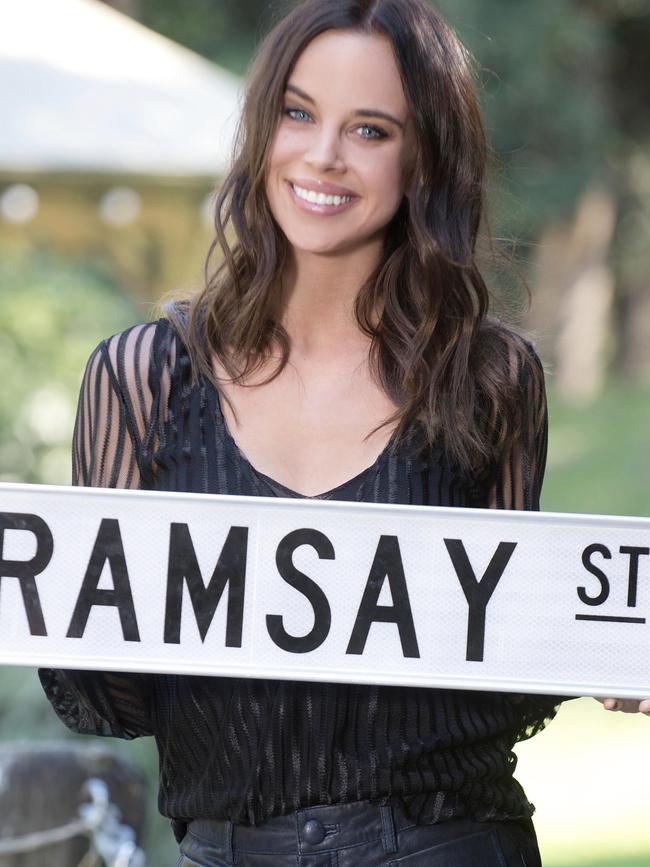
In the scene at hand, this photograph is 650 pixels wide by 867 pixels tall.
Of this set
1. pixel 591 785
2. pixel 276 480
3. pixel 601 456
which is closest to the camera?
pixel 276 480

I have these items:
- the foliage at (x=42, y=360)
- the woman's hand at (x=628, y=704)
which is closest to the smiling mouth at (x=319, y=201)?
the woman's hand at (x=628, y=704)

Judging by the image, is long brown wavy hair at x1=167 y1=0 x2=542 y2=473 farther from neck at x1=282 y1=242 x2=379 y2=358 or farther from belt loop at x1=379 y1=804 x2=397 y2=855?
Result: belt loop at x1=379 y1=804 x2=397 y2=855

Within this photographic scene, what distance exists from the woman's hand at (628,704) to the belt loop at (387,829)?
12.9 inches

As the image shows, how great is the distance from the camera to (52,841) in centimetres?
361

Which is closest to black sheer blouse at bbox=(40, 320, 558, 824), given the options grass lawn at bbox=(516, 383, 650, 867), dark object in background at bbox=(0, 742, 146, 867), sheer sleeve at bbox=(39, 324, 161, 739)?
sheer sleeve at bbox=(39, 324, 161, 739)

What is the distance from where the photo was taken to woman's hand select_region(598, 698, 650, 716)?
2.05 metres

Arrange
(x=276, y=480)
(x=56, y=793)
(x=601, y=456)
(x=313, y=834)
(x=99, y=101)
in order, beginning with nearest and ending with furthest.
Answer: (x=313, y=834) < (x=276, y=480) < (x=56, y=793) < (x=99, y=101) < (x=601, y=456)

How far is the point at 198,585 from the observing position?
2014 mm

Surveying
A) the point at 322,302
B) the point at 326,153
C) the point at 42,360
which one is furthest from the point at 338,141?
the point at 42,360

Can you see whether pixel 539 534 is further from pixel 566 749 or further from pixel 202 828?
pixel 566 749

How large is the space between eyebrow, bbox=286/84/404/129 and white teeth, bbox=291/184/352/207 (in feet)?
0.41

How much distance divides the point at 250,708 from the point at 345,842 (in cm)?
22

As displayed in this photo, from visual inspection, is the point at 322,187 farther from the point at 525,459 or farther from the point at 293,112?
the point at 525,459

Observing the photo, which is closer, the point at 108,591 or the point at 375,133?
the point at 108,591
